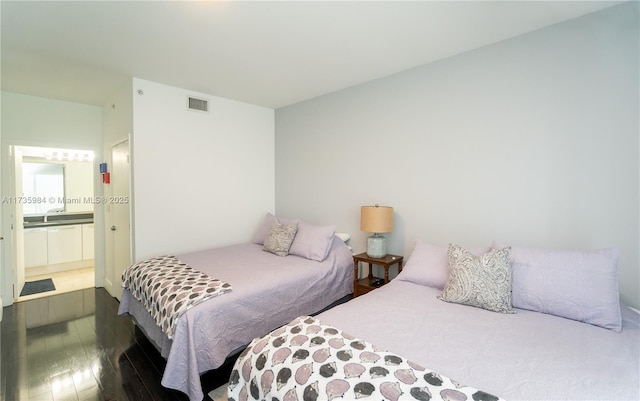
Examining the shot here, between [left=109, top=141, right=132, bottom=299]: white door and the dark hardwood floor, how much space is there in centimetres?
50

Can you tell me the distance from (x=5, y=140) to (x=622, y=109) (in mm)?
5911

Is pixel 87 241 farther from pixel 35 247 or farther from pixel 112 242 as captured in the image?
pixel 112 242

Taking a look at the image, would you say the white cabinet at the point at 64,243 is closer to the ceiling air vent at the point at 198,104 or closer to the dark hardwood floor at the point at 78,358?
the dark hardwood floor at the point at 78,358

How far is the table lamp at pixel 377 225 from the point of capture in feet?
9.32

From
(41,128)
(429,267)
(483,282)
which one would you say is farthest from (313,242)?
(41,128)

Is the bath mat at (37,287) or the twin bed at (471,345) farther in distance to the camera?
the bath mat at (37,287)

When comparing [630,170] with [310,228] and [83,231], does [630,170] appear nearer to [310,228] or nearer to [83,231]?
[310,228]

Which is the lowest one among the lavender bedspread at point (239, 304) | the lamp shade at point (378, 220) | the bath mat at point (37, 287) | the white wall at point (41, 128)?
the bath mat at point (37, 287)

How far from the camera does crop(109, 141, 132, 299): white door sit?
3.29 meters

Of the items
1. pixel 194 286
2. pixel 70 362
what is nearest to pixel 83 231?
pixel 70 362

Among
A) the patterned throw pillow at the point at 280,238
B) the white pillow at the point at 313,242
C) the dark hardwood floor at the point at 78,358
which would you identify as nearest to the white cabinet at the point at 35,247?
the dark hardwood floor at the point at 78,358

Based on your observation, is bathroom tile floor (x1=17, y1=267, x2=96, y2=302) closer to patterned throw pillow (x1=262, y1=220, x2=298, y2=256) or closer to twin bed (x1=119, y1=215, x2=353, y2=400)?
twin bed (x1=119, y1=215, x2=353, y2=400)

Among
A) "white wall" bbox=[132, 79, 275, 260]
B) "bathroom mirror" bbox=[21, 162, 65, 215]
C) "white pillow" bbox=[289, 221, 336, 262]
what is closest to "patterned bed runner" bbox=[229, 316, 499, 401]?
"white pillow" bbox=[289, 221, 336, 262]

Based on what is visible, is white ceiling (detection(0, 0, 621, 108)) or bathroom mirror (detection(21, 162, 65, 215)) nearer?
white ceiling (detection(0, 0, 621, 108))
